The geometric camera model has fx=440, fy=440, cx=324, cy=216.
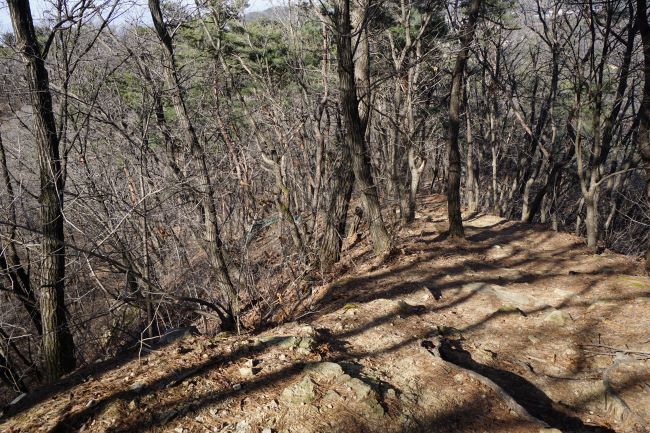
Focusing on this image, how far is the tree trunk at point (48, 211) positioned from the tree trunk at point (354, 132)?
3830mm

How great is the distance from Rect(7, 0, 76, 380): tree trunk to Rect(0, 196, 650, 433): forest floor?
907mm

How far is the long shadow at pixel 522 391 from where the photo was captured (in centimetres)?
399

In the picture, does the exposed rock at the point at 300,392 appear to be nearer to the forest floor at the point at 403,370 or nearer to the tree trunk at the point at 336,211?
the forest floor at the point at 403,370

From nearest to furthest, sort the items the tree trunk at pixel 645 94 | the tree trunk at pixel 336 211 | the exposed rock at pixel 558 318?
the exposed rock at pixel 558 318
the tree trunk at pixel 645 94
the tree trunk at pixel 336 211

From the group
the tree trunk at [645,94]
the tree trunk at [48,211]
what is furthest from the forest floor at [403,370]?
the tree trunk at [645,94]

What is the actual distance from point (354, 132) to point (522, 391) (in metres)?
4.46

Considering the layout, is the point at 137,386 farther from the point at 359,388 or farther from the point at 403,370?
the point at 403,370

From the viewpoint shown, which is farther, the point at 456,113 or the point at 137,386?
the point at 456,113

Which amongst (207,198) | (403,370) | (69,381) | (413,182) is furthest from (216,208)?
(413,182)

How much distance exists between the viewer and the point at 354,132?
7219mm

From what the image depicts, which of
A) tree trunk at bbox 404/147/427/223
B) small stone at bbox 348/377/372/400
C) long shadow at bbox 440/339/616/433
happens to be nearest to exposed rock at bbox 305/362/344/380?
small stone at bbox 348/377/372/400

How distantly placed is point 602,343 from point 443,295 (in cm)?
204

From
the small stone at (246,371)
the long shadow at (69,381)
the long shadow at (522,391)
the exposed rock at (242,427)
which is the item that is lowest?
the long shadow at (522,391)

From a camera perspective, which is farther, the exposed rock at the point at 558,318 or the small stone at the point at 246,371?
the exposed rock at the point at 558,318
